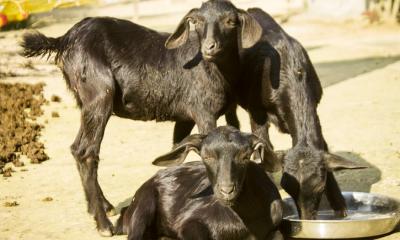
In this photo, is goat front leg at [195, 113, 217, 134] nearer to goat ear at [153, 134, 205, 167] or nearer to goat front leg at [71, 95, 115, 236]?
goat front leg at [71, 95, 115, 236]

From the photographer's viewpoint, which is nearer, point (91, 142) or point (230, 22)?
point (230, 22)

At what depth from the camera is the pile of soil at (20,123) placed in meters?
8.72

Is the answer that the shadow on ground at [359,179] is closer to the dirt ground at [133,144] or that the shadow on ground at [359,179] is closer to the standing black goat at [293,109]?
the dirt ground at [133,144]

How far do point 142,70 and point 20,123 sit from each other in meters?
3.73

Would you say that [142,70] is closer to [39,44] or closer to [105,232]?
[39,44]

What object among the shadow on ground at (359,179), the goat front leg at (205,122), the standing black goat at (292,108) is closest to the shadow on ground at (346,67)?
the shadow on ground at (359,179)

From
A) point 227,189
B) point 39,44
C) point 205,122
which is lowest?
point 205,122

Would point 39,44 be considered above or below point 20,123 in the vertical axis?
above

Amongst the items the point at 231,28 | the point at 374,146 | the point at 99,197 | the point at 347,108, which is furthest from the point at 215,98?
the point at 347,108

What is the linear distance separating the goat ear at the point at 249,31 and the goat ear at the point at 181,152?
1.44m

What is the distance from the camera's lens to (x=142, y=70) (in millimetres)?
6906

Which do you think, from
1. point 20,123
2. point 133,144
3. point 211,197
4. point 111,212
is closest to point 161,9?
point 20,123

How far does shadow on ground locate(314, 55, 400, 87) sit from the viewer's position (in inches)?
517

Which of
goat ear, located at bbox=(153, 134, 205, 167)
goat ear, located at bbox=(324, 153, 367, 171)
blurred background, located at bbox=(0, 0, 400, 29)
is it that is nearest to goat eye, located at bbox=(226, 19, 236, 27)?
goat ear, located at bbox=(324, 153, 367, 171)
